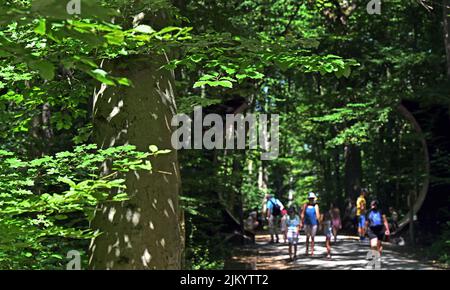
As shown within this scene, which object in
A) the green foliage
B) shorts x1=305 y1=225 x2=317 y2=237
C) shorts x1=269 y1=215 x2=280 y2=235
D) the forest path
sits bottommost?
the forest path

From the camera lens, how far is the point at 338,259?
1617 cm

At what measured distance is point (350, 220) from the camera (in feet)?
90.5

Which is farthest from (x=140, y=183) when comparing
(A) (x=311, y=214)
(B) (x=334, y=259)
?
(B) (x=334, y=259)

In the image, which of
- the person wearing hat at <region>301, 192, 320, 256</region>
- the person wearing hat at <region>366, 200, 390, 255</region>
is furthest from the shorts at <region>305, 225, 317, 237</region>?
the person wearing hat at <region>366, 200, 390, 255</region>

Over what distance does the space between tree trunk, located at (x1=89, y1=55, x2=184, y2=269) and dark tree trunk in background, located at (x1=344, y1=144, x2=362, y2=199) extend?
77.9ft

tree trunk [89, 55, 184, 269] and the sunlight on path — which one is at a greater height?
tree trunk [89, 55, 184, 269]

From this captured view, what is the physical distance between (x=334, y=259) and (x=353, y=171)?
12.0 metres

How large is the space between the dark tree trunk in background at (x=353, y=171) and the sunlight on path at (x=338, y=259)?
6.16 metres

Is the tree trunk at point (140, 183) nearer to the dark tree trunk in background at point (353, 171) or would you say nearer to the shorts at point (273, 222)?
the shorts at point (273, 222)

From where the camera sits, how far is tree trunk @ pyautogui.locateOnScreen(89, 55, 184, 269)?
4.10 meters

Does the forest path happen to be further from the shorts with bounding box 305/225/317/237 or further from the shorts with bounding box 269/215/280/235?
the shorts with bounding box 269/215/280/235

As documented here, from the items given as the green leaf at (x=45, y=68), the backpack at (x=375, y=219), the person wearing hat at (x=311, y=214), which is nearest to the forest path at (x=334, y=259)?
the person wearing hat at (x=311, y=214)

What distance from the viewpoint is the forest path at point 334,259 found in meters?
14.5
